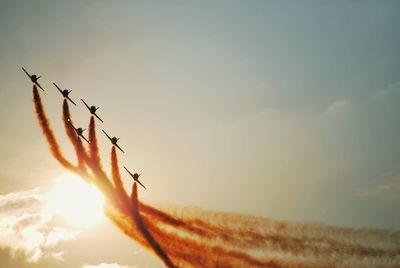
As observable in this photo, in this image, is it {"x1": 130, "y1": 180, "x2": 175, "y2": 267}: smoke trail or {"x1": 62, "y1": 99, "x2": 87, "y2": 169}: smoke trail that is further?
{"x1": 130, "y1": 180, "x2": 175, "y2": 267}: smoke trail

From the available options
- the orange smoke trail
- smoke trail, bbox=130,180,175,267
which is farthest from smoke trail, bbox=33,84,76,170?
smoke trail, bbox=130,180,175,267

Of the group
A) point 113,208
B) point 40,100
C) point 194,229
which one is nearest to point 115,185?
point 113,208

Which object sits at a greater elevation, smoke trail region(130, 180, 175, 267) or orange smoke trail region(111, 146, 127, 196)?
orange smoke trail region(111, 146, 127, 196)

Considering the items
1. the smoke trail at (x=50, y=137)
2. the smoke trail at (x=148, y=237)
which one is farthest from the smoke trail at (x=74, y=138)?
the smoke trail at (x=148, y=237)

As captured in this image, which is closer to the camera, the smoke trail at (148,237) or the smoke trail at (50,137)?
the smoke trail at (50,137)

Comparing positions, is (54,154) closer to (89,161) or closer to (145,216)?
(89,161)

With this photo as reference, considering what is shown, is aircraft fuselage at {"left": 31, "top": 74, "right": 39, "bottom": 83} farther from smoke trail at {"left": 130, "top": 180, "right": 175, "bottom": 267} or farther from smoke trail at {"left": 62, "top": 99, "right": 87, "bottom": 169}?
smoke trail at {"left": 130, "top": 180, "right": 175, "bottom": 267}

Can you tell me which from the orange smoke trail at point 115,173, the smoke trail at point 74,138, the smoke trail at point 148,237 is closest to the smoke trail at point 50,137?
the smoke trail at point 74,138

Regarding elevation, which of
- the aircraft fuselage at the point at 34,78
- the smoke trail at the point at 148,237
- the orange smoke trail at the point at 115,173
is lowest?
the smoke trail at the point at 148,237

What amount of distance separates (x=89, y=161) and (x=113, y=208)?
419 inches

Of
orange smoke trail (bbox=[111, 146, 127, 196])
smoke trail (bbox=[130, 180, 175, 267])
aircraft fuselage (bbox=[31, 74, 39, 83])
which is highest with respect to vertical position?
aircraft fuselage (bbox=[31, 74, 39, 83])

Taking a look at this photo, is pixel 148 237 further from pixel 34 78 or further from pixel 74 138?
pixel 34 78

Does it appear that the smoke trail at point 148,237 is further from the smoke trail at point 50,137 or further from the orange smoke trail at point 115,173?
the smoke trail at point 50,137

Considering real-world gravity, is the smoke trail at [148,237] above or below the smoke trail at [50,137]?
below
